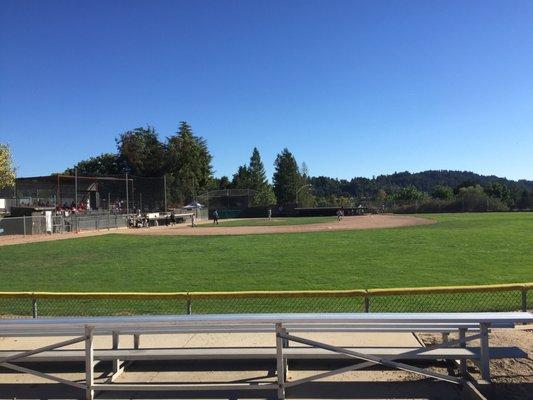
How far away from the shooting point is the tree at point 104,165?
8525 centimetres

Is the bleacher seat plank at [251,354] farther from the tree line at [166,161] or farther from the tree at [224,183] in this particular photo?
the tree at [224,183]

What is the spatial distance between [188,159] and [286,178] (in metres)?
42.7

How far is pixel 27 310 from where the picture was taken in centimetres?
1001

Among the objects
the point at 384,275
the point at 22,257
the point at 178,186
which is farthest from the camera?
the point at 178,186

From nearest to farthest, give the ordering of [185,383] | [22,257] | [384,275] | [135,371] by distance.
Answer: [185,383]
[135,371]
[384,275]
[22,257]

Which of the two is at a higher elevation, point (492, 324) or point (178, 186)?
point (178, 186)

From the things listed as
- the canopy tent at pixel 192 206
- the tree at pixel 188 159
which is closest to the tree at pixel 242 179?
the tree at pixel 188 159

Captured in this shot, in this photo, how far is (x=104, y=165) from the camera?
91.6 metres

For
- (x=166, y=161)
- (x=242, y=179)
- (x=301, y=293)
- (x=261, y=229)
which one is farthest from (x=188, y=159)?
(x=301, y=293)

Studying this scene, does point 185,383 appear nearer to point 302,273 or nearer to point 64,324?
point 64,324

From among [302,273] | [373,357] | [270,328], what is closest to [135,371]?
[270,328]

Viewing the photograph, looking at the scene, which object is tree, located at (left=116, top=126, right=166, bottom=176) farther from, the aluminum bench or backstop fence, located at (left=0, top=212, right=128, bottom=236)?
the aluminum bench

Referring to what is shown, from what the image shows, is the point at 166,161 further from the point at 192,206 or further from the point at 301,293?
the point at 301,293

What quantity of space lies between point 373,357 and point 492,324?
1141 mm
